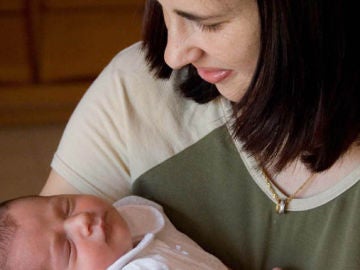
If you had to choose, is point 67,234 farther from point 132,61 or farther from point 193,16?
point 193,16

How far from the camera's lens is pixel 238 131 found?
1056mm

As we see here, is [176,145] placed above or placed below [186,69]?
below

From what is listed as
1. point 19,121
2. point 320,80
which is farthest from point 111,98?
point 19,121

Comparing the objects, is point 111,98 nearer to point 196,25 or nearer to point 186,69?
point 186,69

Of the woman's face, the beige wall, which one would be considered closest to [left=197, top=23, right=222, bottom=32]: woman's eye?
the woman's face

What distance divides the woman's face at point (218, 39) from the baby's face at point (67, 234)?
0.91 feet

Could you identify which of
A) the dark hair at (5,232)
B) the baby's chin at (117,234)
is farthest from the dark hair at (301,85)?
the dark hair at (5,232)

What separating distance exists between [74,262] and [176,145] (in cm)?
→ 24

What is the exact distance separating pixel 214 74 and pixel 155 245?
304mm

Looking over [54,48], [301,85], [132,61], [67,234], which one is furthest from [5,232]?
[54,48]

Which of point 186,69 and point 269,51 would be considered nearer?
point 269,51

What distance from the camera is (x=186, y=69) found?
119cm

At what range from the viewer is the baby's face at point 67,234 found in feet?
3.62

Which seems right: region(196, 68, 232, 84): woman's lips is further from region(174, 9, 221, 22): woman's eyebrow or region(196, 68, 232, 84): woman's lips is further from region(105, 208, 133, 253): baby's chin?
region(105, 208, 133, 253): baby's chin
